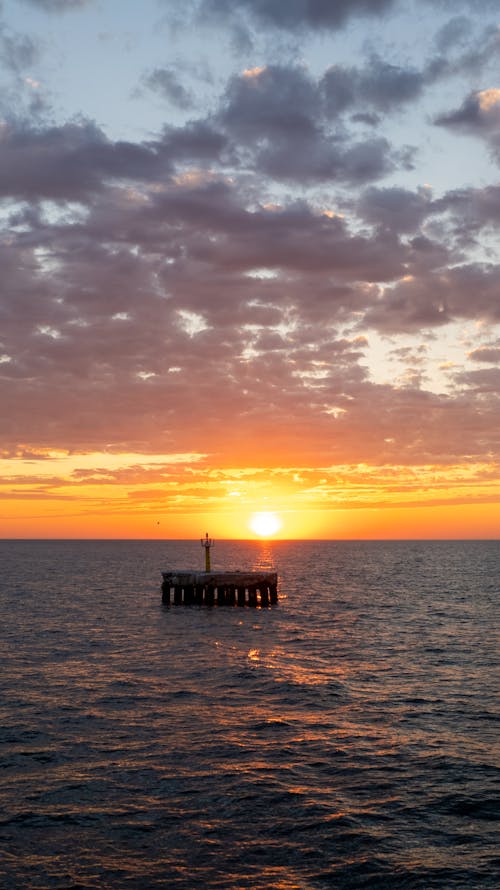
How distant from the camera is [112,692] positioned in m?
31.6

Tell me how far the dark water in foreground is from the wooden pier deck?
19.9m

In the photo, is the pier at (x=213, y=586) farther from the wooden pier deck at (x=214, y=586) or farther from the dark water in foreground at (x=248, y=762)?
A: the dark water in foreground at (x=248, y=762)

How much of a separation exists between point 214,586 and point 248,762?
46.0 meters

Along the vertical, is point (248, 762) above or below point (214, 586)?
below

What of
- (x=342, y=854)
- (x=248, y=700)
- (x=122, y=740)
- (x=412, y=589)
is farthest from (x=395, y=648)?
(x=412, y=589)

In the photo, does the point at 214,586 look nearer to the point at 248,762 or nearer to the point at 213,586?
the point at 213,586

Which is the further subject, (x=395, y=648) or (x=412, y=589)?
(x=412, y=589)

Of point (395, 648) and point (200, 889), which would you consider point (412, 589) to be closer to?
point (395, 648)

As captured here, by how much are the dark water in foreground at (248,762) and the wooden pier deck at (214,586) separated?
19.9m

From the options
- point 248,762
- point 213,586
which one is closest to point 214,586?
point 213,586

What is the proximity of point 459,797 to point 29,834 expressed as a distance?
11078mm

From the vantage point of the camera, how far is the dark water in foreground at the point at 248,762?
15.9m

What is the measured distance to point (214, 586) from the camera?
6825cm

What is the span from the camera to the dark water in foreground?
15867 millimetres
